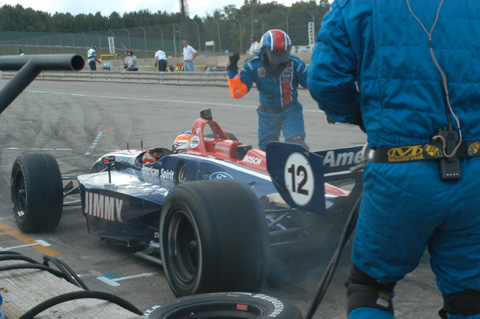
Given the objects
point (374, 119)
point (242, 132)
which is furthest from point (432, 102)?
point (242, 132)

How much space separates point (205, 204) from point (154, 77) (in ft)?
78.5

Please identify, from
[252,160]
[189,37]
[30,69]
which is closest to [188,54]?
[189,37]

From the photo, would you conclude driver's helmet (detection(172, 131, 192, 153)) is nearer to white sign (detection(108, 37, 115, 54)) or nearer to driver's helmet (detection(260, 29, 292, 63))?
driver's helmet (detection(260, 29, 292, 63))

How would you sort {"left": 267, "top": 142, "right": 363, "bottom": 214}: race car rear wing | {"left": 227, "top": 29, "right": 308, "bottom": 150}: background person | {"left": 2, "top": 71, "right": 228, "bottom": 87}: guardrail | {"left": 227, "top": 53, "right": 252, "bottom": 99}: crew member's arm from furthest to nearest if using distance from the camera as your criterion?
{"left": 2, "top": 71, "right": 228, "bottom": 87}: guardrail → {"left": 227, "top": 53, "right": 252, "bottom": 99}: crew member's arm → {"left": 227, "top": 29, "right": 308, "bottom": 150}: background person → {"left": 267, "top": 142, "right": 363, "bottom": 214}: race car rear wing

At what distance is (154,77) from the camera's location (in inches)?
1071

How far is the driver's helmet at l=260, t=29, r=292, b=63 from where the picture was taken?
628 cm

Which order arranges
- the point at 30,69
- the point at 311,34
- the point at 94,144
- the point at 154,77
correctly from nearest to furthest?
the point at 30,69
the point at 94,144
the point at 154,77
the point at 311,34

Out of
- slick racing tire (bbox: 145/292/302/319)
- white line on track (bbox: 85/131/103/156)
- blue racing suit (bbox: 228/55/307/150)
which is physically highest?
blue racing suit (bbox: 228/55/307/150)

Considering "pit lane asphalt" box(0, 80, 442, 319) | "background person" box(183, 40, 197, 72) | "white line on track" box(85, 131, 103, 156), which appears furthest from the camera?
"background person" box(183, 40, 197, 72)

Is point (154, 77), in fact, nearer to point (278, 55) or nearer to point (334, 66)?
point (278, 55)

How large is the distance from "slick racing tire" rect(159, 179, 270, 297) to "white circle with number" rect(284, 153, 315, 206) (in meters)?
0.36

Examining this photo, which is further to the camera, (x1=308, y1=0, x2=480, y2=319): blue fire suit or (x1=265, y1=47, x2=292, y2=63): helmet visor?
(x1=265, y1=47, x2=292, y2=63): helmet visor

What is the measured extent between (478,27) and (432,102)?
0.36 meters

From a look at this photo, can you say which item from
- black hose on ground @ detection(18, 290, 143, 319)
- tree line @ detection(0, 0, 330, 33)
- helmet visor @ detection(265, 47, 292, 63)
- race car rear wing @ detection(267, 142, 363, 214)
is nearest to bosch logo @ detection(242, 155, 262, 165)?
race car rear wing @ detection(267, 142, 363, 214)
